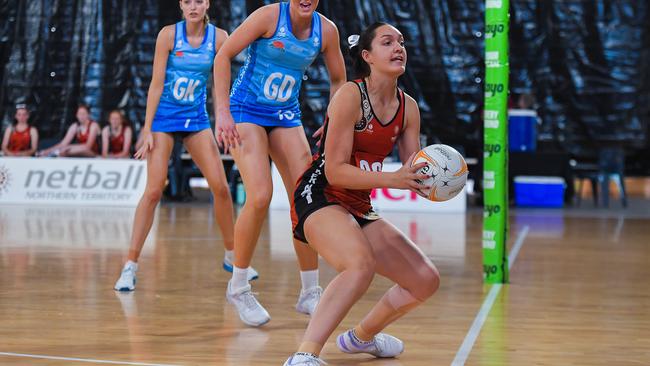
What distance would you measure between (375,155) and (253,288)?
7.50ft

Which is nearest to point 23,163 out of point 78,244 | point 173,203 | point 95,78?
point 173,203

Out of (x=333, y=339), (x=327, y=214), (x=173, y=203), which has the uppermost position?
(x=327, y=214)

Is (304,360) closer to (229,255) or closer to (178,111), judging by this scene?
(178,111)

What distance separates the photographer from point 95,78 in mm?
14797

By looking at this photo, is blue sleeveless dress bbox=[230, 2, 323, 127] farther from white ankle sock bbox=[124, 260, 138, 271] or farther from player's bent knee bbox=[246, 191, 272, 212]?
white ankle sock bbox=[124, 260, 138, 271]

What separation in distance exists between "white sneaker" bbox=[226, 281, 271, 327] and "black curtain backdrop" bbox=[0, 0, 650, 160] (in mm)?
9498

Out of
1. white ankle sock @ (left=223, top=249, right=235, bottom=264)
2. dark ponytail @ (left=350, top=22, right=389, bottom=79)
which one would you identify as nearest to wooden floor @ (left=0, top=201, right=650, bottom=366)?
white ankle sock @ (left=223, top=249, right=235, bottom=264)

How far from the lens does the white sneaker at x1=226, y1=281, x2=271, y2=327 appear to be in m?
4.98

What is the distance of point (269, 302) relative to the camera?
5.75m

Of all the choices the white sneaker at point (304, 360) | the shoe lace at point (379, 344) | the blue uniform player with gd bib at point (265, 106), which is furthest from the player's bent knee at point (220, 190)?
the white sneaker at point (304, 360)

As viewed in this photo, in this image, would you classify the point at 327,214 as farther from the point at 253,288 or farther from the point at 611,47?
the point at 611,47

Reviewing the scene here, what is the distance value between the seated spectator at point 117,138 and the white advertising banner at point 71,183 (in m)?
0.40

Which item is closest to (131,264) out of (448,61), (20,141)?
(20,141)

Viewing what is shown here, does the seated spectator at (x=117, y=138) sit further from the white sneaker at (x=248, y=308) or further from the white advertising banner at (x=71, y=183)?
the white sneaker at (x=248, y=308)
